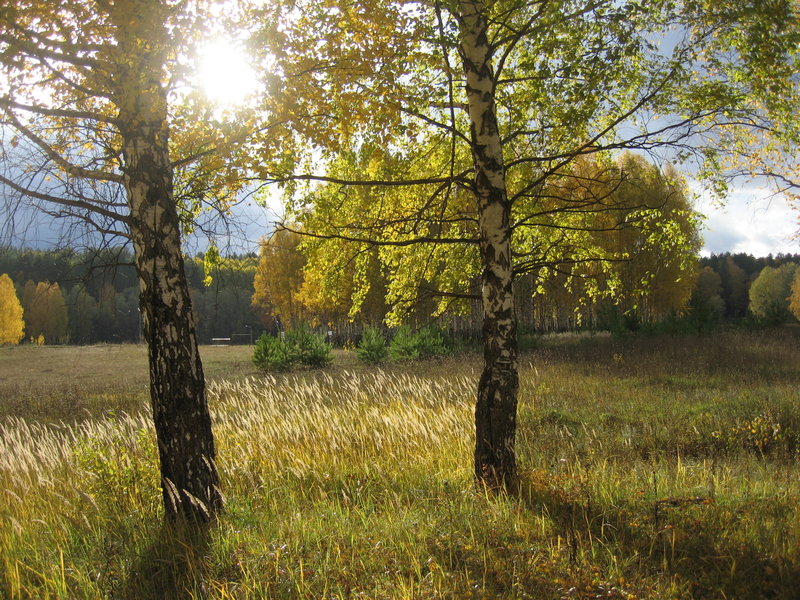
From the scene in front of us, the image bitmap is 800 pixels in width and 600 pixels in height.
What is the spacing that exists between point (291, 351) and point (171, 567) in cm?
1923

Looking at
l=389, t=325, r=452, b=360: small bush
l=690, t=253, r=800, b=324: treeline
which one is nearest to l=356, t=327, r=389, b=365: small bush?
l=389, t=325, r=452, b=360: small bush

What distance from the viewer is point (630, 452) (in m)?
6.21

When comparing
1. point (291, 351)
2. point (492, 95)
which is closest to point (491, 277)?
point (492, 95)

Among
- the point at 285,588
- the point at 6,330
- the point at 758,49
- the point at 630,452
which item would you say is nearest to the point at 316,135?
the point at 285,588

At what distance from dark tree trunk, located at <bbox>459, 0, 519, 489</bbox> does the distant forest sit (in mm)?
2072

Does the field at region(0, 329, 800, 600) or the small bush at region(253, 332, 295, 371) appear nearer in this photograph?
the field at region(0, 329, 800, 600)

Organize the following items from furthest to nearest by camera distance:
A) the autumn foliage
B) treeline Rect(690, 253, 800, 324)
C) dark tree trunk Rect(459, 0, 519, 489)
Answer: treeline Rect(690, 253, 800, 324)
the autumn foliage
dark tree trunk Rect(459, 0, 519, 489)

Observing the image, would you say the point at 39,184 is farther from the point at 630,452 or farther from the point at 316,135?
the point at 630,452

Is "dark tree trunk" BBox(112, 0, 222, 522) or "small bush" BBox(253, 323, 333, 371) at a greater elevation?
"dark tree trunk" BBox(112, 0, 222, 522)

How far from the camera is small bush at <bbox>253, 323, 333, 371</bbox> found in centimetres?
2223

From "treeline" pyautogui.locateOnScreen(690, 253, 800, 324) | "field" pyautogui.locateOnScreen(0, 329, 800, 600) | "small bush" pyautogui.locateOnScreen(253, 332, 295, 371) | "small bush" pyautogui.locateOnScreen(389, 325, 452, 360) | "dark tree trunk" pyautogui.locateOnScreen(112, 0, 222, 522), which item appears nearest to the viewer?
"field" pyautogui.locateOnScreen(0, 329, 800, 600)

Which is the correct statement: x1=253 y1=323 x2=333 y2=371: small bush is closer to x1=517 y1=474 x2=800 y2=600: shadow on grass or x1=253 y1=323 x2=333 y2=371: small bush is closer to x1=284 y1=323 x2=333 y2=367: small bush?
x1=284 y1=323 x2=333 y2=367: small bush

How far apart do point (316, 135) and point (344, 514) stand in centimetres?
325

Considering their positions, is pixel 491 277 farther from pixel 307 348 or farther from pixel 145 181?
pixel 307 348
